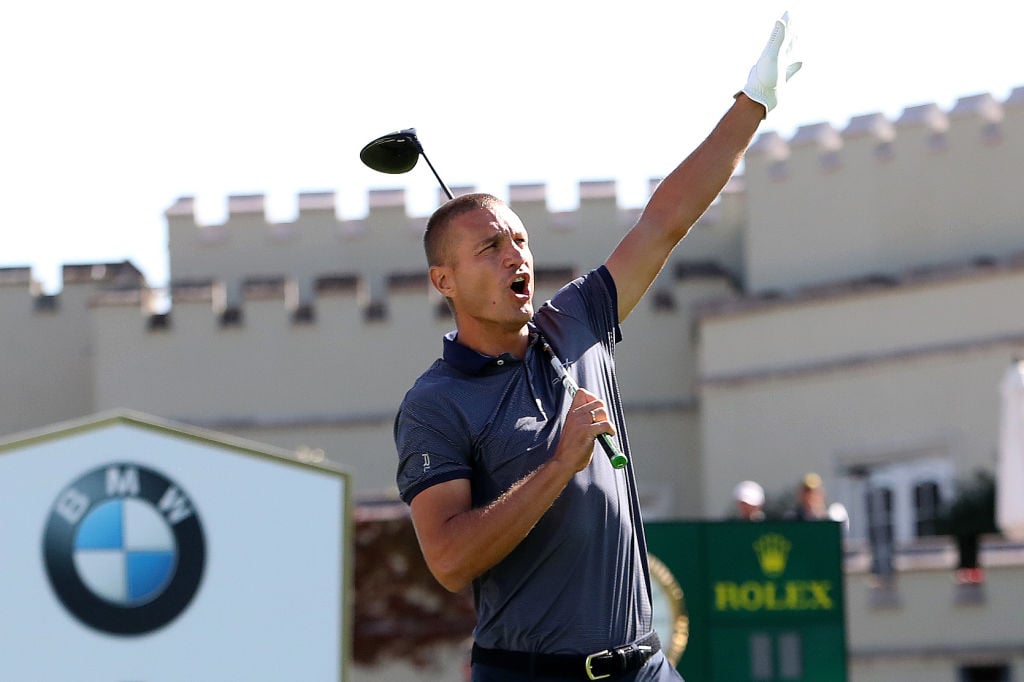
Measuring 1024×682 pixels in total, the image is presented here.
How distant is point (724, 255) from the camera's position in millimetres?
21266

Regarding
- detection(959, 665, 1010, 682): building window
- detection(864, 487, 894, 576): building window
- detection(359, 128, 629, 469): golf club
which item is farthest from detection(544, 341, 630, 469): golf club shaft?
detection(864, 487, 894, 576): building window

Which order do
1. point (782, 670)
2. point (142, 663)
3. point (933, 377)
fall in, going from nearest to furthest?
point (142, 663) → point (782, 670) → point (933, 377)

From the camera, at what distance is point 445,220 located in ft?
13.4

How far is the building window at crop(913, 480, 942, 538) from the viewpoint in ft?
58.6

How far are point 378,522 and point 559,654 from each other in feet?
40.4

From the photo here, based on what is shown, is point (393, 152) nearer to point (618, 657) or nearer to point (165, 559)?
point (618, 657)

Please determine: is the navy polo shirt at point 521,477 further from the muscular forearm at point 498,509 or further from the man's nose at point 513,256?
the man's nose at point 513,256

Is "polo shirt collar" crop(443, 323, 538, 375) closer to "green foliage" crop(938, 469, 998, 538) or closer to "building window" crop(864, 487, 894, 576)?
"green foliage" crop(938, 469, 998, 538)

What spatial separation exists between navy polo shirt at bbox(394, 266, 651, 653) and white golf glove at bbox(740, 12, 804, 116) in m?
0.71

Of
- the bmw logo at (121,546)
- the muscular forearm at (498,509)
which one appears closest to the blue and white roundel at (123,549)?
the bmw logo at (121,546)

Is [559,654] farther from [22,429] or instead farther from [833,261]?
[22,429]

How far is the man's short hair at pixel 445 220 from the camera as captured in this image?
4.06 m

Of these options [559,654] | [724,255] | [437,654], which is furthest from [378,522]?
[559,654]

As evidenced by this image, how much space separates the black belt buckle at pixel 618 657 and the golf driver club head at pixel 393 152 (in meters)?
1.16
